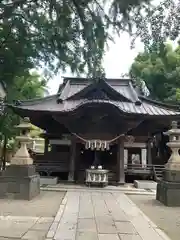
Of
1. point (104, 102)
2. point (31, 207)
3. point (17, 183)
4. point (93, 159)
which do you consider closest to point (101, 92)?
point (104, 102)

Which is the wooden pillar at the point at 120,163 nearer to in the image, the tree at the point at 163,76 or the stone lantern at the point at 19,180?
the stone lantern at the point at 19,180

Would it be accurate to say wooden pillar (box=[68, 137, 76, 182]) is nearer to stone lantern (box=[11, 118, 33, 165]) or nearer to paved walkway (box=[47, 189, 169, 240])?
stone lantern (box=[11, 118, 33, 165])

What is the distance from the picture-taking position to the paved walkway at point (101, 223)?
5.21 m

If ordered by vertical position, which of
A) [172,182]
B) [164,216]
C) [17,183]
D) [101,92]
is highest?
[101,92]

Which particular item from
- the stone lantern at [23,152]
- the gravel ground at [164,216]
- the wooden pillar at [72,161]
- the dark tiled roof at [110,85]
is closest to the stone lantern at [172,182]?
the gravel ground at [164,216]

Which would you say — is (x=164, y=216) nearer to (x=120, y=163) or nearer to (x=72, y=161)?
(x=120, y=163)

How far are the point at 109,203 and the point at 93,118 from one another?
6.51m

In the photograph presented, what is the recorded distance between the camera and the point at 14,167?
10000 mm

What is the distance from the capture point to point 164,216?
752 cm

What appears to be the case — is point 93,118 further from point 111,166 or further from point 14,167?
point 14,167

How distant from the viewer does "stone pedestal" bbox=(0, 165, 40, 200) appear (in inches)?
377

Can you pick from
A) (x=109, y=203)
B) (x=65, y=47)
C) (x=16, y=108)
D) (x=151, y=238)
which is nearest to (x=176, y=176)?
(x=109, y=203)

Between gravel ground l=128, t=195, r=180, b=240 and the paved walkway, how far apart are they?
193mm

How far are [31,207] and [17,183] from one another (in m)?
1.75
